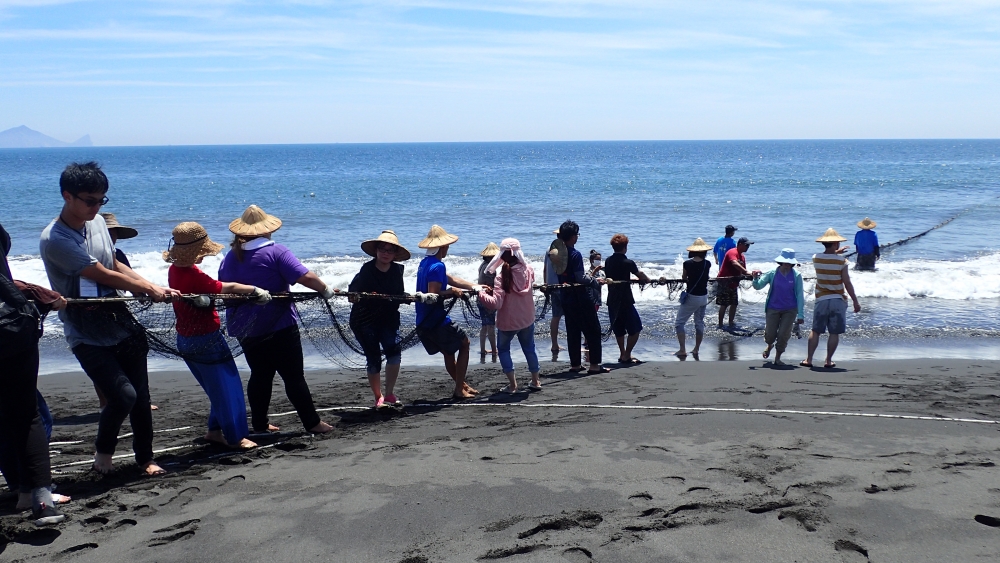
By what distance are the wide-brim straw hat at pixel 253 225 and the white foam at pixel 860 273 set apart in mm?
8777

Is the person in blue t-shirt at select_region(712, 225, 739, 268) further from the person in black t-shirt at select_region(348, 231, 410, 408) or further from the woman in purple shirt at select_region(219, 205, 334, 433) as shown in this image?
the woman in purple shirt at select_region(219, 205, 334, 433)

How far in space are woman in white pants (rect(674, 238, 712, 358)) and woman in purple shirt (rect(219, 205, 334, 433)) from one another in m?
5.99

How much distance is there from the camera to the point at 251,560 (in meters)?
3.91

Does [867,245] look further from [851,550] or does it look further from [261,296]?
[261,296]

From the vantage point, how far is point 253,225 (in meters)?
5.92

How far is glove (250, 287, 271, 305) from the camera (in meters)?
5.59

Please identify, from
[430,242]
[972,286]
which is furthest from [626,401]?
[972,286]

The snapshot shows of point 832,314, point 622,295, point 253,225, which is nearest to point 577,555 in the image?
point 253,225

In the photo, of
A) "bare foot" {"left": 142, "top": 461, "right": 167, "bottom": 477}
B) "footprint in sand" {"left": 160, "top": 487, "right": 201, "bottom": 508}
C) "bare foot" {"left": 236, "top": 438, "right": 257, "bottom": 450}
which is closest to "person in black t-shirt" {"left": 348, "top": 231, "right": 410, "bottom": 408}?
"bare foot" {"left": 236, "top": 438, "right": 257, "bottom": 450}

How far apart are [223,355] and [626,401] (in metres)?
3.82

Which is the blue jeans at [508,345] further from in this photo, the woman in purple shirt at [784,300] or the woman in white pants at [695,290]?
the woman in purple shirt at [784,300]

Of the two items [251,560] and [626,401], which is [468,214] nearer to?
[626,401]

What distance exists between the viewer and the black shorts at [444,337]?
7.45m

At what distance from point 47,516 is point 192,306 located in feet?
5.48
